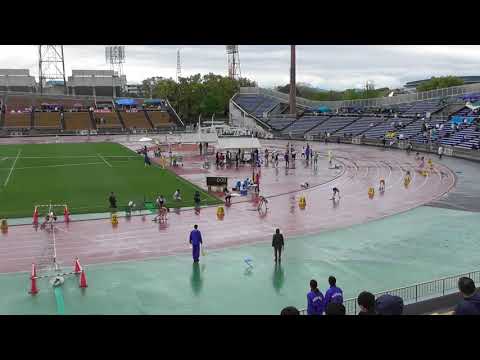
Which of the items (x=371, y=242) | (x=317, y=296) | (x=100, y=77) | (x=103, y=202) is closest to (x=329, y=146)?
(x=103, y=202)

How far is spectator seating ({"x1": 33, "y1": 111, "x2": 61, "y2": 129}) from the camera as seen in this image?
90.4 metres

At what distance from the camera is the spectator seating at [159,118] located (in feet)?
321

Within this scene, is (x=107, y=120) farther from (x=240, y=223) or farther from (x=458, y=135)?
(x=240, y=223)

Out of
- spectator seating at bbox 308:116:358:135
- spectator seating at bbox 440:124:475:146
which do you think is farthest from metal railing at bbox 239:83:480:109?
spectator seating at bbox 440:124:475:146

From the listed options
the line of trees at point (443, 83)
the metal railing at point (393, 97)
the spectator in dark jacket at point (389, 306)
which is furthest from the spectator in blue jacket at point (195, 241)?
the line of trees at point (443, 83)

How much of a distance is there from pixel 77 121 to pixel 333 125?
4621 cm

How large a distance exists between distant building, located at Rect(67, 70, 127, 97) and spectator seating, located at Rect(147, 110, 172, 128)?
112 feet

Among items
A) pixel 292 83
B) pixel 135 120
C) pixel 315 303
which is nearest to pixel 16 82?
pixel 135 120

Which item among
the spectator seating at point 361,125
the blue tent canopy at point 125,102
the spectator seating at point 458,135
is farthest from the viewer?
the blue tent canopy at point 125,102

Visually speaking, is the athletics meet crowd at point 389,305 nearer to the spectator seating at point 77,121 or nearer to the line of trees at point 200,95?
the spectator seating at point 77,121

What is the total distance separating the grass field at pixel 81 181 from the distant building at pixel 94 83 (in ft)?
271

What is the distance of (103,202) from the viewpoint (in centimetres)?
2906

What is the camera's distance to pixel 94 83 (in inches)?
5384
